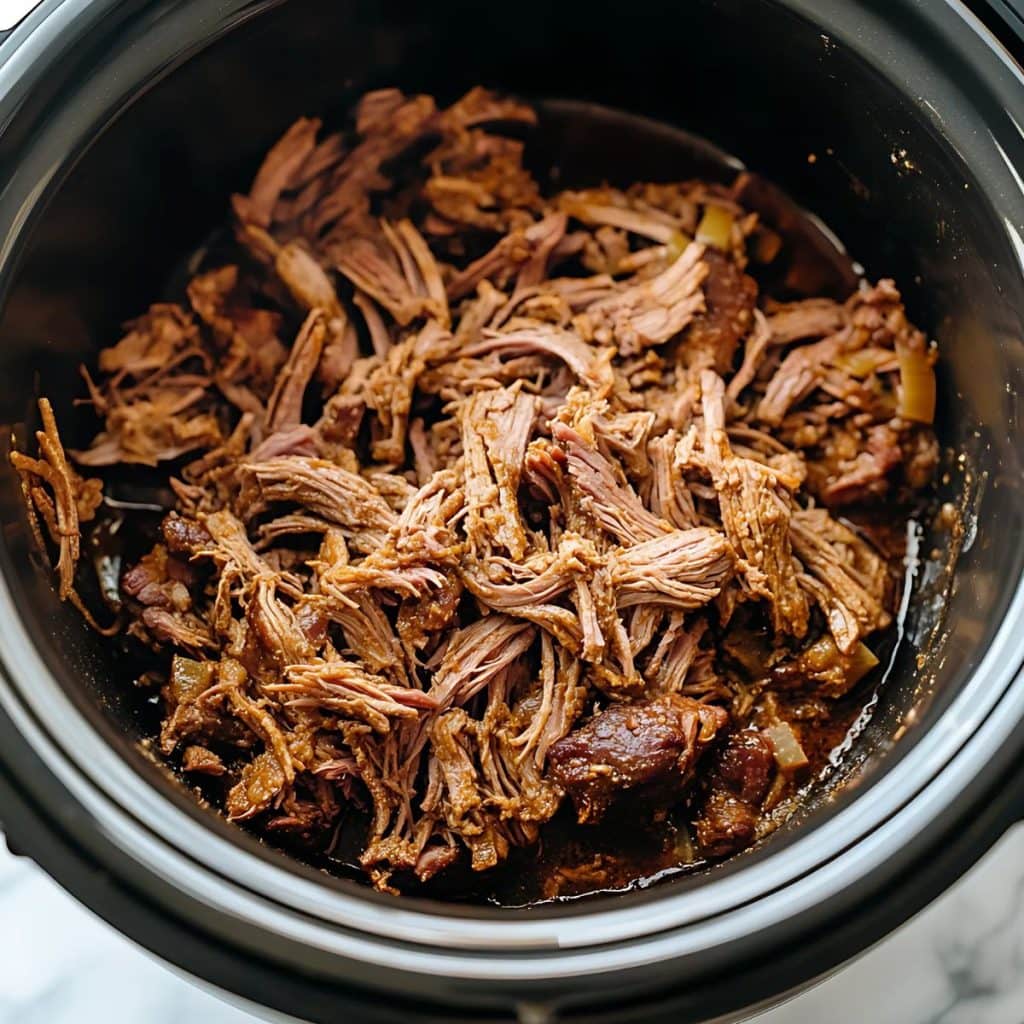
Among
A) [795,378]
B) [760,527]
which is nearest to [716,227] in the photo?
[795,378]

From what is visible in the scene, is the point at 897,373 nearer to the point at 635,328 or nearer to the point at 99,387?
the point at 635,328

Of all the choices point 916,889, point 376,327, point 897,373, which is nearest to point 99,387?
point 376,327

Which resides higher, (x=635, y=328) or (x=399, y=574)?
(x=635, y=328)

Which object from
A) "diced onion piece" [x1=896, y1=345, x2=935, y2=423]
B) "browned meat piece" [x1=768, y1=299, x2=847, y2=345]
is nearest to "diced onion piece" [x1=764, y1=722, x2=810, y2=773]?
"diced onion piece" [x1=896, y1=345, x2=935, y2=423]

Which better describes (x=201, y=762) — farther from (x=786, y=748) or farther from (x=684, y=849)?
(x=786, y=748)

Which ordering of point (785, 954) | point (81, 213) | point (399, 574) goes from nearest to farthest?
1. point (785, 954)
2. point (399, 574)
3. point (81, 213)

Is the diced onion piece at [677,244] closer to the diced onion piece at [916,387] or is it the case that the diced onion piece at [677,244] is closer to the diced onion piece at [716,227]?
the diced onion piece at [716,227]
